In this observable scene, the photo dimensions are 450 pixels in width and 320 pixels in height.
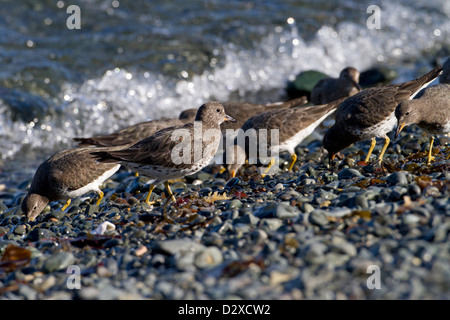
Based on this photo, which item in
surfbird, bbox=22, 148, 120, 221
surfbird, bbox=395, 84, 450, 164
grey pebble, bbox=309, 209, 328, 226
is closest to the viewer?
grey pebble, bbox=309, 209, 328, 226

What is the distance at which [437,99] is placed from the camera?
7.39 m

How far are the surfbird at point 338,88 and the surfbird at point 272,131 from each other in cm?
268

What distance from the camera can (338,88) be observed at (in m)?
11.9

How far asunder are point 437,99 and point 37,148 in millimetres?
8606

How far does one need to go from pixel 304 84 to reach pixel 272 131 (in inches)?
212

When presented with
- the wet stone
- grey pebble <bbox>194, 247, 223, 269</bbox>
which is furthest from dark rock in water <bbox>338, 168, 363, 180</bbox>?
grey pebble <bbox>194, 247, 223, 269</bbox>

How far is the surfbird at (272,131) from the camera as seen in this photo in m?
8.78

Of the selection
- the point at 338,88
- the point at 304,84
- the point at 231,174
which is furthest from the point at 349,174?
the point at 304,84

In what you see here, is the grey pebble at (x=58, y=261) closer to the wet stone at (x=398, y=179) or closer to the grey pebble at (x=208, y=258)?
the grey pebble at (x=208, y=258)

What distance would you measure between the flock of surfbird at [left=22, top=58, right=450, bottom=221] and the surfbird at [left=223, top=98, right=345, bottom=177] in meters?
0.02

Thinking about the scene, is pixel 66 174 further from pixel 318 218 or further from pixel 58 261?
pixel 318 218

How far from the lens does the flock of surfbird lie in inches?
287

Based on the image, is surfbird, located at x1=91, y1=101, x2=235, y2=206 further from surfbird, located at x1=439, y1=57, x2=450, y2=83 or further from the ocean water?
the ocean water

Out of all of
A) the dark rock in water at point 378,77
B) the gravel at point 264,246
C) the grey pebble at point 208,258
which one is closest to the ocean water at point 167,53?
the dark rock in water at point 378,77
